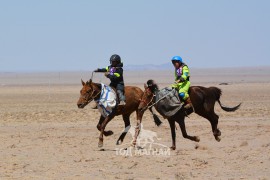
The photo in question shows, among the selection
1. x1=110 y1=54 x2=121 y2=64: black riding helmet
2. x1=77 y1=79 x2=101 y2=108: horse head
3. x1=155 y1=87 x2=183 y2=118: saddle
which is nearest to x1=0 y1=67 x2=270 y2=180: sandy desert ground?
x1=155 y1=87 x2=183 y2=118: saddle

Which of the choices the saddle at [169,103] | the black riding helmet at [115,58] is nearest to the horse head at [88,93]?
the black riding helmet at [115,58]

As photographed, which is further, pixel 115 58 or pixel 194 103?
pixel 115 58

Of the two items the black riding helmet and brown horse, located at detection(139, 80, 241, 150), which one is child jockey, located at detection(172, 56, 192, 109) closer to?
brown horse, located at detection(139, 80, 241, 150)

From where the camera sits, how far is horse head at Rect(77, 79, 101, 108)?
1392 cm

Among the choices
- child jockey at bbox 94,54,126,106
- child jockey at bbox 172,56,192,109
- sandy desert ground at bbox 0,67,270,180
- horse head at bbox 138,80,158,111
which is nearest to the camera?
sandy desert ground at bbox 0,67,270,180

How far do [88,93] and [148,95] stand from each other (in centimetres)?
146

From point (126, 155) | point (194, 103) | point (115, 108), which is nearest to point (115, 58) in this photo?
Result: point (115, 108)

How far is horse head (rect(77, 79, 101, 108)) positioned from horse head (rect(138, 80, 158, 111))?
3.65 ft

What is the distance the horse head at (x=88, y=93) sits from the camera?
13922 mm

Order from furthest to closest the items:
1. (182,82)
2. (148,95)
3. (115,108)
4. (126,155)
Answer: (148,95) < (115,108) < (182,82) < (126,155)

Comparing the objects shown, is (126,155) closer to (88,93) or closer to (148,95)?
(88,93)

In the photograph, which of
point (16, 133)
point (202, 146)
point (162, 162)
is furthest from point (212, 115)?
point (16, 133)

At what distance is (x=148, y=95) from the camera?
14.6m

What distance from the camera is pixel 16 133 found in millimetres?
18594
